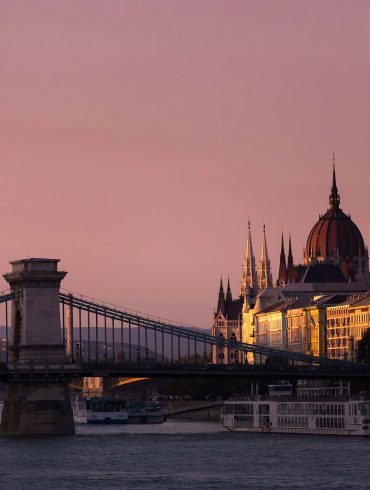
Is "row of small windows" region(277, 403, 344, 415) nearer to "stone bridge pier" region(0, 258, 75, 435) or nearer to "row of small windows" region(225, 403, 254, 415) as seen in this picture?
"row of small windows" region(225, 403, 254, 415)

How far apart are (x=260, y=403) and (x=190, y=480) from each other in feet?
151

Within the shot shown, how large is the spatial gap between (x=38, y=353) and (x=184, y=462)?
26.5 metres

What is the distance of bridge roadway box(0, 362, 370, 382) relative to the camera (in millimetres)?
140500

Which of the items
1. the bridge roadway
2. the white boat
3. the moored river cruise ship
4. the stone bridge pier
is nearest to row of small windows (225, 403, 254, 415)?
the moored river cruise ship

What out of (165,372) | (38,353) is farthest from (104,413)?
(38,353)

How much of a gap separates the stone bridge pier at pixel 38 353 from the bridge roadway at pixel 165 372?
0.36 feet

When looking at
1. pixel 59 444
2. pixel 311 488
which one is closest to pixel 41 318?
pixel 59 444

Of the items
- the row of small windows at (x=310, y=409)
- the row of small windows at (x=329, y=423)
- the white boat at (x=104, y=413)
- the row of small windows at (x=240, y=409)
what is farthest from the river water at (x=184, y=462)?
the white boat at (x=104, y=413)

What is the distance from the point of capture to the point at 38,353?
463 ft

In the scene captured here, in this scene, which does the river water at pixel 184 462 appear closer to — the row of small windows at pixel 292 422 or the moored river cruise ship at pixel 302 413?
the moored river cruise ship at pixel 302 413

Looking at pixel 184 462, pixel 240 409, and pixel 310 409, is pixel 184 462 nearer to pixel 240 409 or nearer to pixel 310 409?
pixel 310 409

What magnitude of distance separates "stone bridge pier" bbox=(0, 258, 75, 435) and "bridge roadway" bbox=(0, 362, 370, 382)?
0.36 ft

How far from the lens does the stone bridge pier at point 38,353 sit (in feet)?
460

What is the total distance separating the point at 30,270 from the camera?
14100 cm
